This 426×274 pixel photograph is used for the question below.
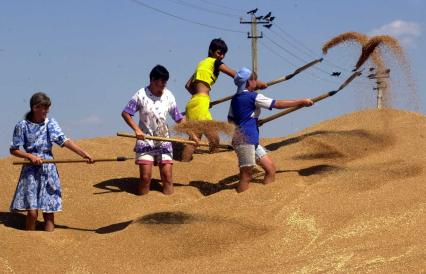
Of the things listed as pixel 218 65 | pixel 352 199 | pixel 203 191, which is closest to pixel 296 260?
pixel 352 199

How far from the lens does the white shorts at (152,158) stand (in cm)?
703

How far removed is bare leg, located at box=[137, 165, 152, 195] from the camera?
23.1ft

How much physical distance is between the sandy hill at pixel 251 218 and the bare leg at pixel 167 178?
0.10m

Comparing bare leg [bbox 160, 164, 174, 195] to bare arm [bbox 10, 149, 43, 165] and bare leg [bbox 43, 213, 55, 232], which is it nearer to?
bare leg [bbox 43, 213, 55, 232]

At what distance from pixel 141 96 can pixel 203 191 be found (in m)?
1.24

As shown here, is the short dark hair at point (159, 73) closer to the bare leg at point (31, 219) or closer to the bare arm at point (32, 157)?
the bare arm at point (32, 157)

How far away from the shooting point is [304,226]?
18.1 ft

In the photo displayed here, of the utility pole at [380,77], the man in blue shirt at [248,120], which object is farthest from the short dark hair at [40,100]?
the utility pole at [380,77]

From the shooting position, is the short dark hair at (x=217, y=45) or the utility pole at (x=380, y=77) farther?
the short dark hair at (x=217, y=45)

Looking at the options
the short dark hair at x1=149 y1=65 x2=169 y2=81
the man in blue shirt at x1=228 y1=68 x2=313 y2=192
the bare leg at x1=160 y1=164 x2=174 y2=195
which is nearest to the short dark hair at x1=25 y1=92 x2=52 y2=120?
the short dark hair at x1=149 y1=65 x2=169 y2=81

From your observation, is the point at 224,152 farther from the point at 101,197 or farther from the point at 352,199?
the point at 352,199

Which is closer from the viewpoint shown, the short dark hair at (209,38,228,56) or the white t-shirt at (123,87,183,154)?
the white t-shirt at (123,87,183,154)

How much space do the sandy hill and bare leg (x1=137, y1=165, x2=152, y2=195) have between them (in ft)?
0.28

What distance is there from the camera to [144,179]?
279 inches
